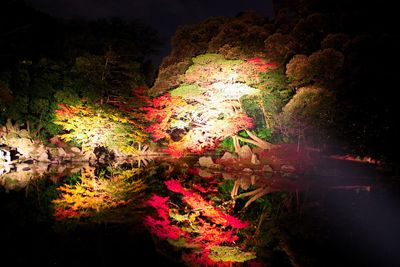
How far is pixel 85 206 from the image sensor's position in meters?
7.23

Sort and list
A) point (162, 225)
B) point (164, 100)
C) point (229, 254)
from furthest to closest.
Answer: point (164, 100), point (162, 225), point (229, 254)

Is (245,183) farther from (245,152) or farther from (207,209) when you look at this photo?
(207,209)

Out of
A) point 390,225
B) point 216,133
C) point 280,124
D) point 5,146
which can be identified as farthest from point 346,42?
point 5,146

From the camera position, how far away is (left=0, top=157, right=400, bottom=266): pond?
462 centimetres

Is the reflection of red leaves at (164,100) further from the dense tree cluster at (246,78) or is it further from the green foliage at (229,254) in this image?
the green foliage at (229,254)

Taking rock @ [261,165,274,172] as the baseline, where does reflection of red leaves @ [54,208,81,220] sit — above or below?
below

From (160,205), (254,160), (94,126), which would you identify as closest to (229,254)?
(160,205)

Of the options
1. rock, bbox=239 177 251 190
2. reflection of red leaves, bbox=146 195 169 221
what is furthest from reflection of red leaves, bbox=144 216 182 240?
rock, bbox=239 177 251 190

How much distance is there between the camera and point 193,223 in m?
6.45

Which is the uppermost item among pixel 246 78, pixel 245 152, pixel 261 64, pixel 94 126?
pixel 261 64

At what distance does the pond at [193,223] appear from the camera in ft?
15.2

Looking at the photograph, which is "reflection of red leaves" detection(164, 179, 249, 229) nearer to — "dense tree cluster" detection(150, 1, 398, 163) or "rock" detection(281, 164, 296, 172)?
"rock" detection(281, 164, 296, 172)

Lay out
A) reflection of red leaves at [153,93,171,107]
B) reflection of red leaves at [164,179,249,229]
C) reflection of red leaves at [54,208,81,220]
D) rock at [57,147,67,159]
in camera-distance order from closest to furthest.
Answer: 1. reflection of red leaves at [54,208,81,220]
2. reflection of red leaves at [164,179,249,229]
3. reflection of red leaves at [153,93,171,107]
4. rock at [57,147,67,159]

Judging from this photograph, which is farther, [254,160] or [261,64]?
[254,160]
